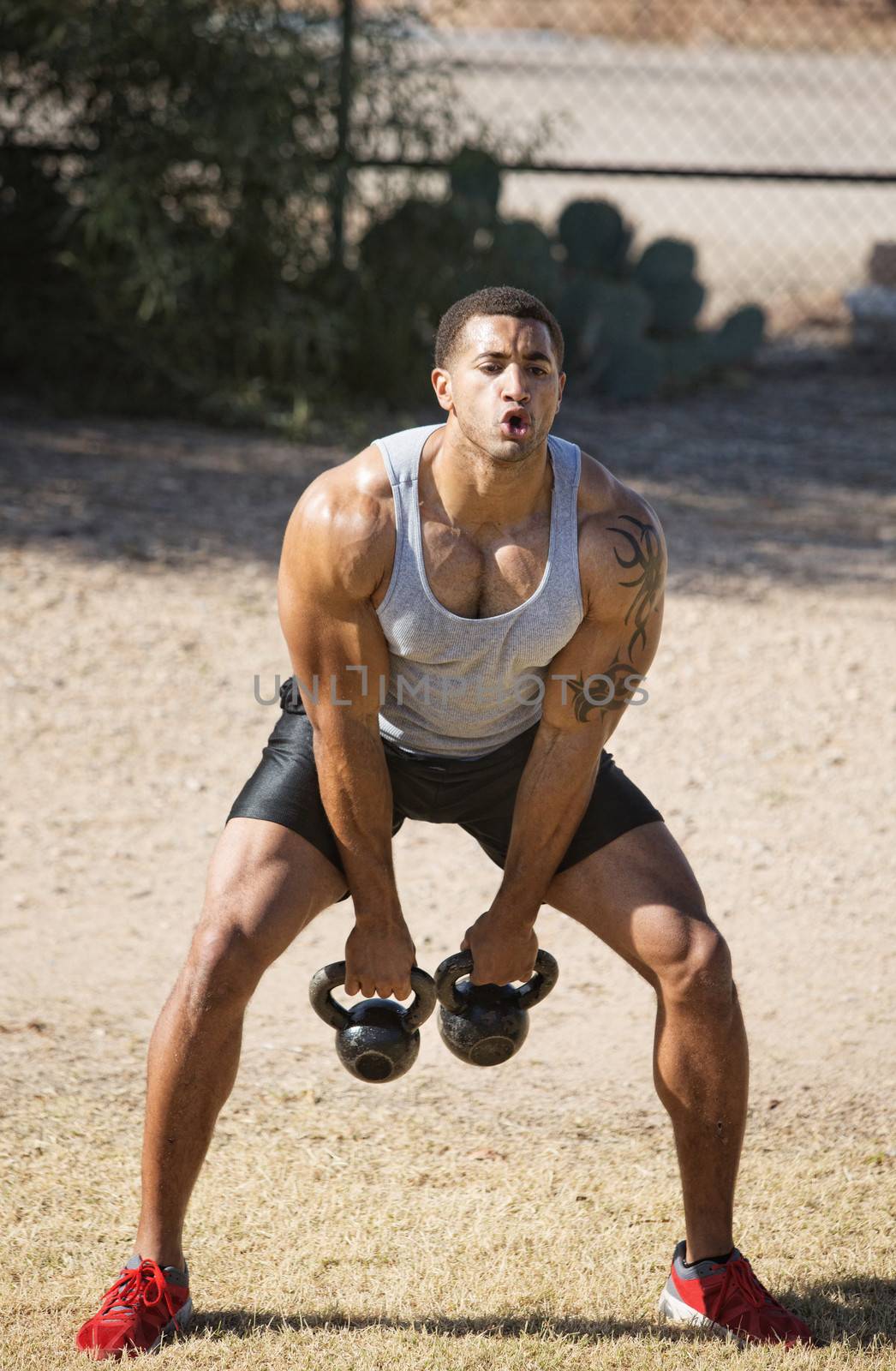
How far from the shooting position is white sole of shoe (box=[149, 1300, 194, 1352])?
245cm

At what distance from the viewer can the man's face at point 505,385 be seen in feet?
8.19

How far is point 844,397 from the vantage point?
31.0 feet

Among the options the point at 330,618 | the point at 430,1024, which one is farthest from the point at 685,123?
the point at 330,618

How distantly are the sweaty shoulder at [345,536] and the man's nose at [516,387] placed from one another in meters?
0.26

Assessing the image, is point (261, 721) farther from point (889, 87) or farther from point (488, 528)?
point (889, 87)

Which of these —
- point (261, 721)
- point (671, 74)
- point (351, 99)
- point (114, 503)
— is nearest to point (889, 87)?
point (671, 74)

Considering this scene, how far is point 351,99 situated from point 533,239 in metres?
1.47

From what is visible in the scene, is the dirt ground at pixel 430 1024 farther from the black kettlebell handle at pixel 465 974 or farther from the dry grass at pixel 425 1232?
the black kettlebell handle at pixel 465 974

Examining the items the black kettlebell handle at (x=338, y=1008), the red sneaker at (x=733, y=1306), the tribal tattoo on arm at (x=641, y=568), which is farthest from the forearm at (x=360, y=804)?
the red sneaker at (x=733, y=1306)

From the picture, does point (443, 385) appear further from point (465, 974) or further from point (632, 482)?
point (632, 482)

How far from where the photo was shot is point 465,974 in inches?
108

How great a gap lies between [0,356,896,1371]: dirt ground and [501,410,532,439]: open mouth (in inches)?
56.7

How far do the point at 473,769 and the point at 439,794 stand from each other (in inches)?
3.0

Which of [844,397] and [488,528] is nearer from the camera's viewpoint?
[488,528]
